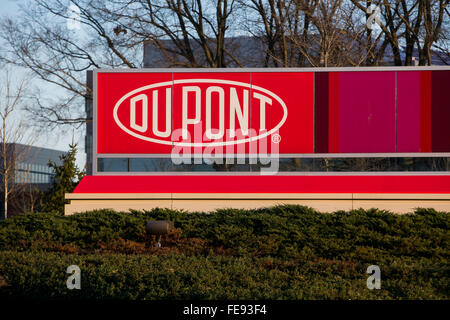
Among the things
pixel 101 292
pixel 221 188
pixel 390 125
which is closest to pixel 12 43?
pixel 221 188

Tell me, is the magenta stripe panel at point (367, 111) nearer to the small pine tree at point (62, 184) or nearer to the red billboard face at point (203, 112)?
the red billboard face at point (203, 112)

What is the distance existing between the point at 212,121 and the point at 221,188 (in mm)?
1553

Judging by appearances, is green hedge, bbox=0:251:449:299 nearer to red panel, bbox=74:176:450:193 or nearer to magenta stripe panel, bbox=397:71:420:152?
red panel, bbox=74:176:450:193

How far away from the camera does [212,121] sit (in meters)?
11.6

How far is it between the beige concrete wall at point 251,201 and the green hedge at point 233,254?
1.26 feet

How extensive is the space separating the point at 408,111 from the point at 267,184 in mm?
3513

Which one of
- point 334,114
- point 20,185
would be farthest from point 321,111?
point 20,185

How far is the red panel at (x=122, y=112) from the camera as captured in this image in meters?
11.7

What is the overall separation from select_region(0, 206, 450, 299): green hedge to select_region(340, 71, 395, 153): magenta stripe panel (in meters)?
1.84

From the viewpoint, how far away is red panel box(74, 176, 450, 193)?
11.0m

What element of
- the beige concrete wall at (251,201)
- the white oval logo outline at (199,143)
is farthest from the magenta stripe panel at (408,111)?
the white oval logo outline at (199,143)

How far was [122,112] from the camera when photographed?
38.6 ft

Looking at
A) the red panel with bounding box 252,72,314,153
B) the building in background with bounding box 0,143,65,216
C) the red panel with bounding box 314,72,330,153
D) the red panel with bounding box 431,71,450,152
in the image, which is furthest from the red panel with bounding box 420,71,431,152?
the building in background with bounding box 0,143,65,216

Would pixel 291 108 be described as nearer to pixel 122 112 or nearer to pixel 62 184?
pixel 122 112
